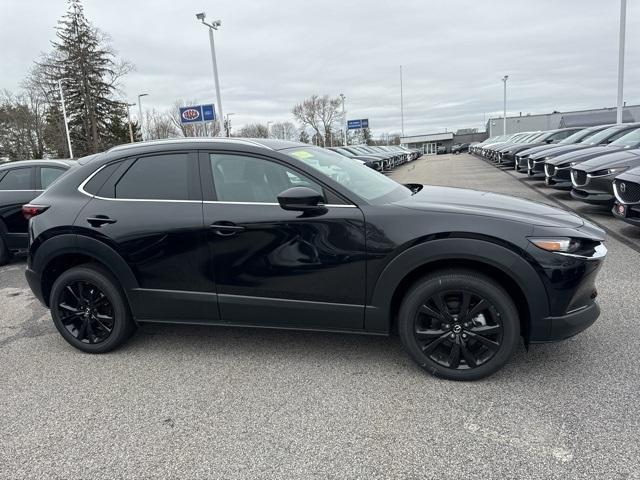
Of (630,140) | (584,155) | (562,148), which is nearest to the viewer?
(584,155)

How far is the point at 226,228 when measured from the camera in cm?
337

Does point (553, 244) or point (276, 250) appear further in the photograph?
point (276, 250)

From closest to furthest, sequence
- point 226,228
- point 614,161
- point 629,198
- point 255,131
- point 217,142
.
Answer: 1. point 226,228
2. point 217,142
3. point 629,198
4. point 614,161
5. point 255,131

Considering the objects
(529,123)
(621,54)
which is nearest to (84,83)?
(621,54)

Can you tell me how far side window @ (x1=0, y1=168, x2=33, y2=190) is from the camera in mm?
7223

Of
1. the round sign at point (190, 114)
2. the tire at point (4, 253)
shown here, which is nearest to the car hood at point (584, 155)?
the tire at point (4, 253)

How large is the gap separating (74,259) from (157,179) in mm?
1051

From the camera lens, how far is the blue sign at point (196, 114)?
77.6 feet

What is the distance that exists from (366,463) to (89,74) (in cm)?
5265

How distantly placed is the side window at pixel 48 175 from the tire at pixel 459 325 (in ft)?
20.8

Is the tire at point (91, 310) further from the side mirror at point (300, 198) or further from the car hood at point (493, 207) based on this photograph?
the car hood at point (493, 207)

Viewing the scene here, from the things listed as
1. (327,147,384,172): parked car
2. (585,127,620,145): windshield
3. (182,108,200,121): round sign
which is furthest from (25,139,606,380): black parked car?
(182,108,200,121): round sign

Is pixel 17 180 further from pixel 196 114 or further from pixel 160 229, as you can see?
pixel 196 114

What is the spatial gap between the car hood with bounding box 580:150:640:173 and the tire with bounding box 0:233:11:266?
Answer: 31.0ft
